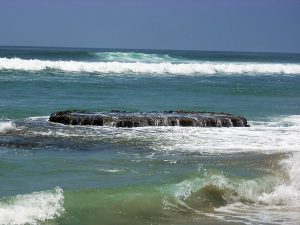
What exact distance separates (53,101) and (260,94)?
11.3 metres

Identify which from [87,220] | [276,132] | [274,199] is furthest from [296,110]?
[87,220]

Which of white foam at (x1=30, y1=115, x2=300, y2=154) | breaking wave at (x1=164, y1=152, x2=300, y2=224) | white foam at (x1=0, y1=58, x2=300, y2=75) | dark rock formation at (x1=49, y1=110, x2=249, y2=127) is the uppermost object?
dark rock formation at (x1=49, y1=110, x2=249, y2=127)

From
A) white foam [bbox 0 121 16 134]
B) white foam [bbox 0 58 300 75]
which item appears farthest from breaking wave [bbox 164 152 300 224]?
white foam [bbox 0 58 300 75]

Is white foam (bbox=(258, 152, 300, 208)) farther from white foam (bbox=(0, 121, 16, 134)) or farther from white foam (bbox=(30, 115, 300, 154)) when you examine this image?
white foam (bbox=(0, 121, 16, 134))

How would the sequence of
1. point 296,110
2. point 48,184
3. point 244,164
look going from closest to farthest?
point 48,184
point 244,164
point 296,110

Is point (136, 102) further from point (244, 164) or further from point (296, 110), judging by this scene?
point (244, 164)

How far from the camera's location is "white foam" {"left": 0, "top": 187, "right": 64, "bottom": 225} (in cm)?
838

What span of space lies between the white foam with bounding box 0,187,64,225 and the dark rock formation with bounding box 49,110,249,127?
7.35 m

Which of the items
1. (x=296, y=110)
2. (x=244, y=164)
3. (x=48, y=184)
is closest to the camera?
(x=48, y=184)

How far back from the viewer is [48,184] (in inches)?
402

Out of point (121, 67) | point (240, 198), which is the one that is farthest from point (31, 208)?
point (121, 67)

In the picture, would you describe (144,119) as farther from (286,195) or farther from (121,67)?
(121,67)

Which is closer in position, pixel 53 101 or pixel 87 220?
pixel 87 220

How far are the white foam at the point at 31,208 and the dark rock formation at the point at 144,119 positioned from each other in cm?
735
